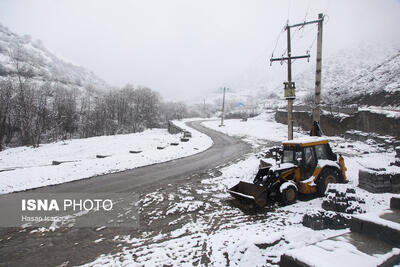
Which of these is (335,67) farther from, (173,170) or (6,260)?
(6,260)

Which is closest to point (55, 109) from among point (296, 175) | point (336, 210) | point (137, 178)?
point (137, 178)

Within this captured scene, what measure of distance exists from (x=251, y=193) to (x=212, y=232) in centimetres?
258

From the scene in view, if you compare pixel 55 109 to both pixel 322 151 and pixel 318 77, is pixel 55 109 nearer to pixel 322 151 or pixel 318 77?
pixel 318 77

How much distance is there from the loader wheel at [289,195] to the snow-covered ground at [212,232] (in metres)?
0.21

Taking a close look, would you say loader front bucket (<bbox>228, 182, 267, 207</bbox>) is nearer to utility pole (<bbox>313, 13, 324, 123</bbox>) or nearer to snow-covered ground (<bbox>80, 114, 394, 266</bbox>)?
snow-covered ground (<bbox>80, 114, 394, 266</bbox>)

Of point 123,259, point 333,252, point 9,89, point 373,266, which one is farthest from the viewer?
point 9,89

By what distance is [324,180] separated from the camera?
8.77 metres

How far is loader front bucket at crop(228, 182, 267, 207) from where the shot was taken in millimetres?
7617

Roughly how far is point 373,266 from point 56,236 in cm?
684

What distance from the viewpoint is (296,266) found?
123 inches

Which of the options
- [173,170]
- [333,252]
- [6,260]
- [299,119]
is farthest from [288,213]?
[299,119]

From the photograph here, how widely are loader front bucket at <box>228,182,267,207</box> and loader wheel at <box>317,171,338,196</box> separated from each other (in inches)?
95.2

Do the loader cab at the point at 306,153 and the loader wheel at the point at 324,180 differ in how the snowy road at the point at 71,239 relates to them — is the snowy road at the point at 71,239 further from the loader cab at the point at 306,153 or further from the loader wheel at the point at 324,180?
the loader wheel at the point at 324,180

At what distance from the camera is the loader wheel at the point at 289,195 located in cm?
795
